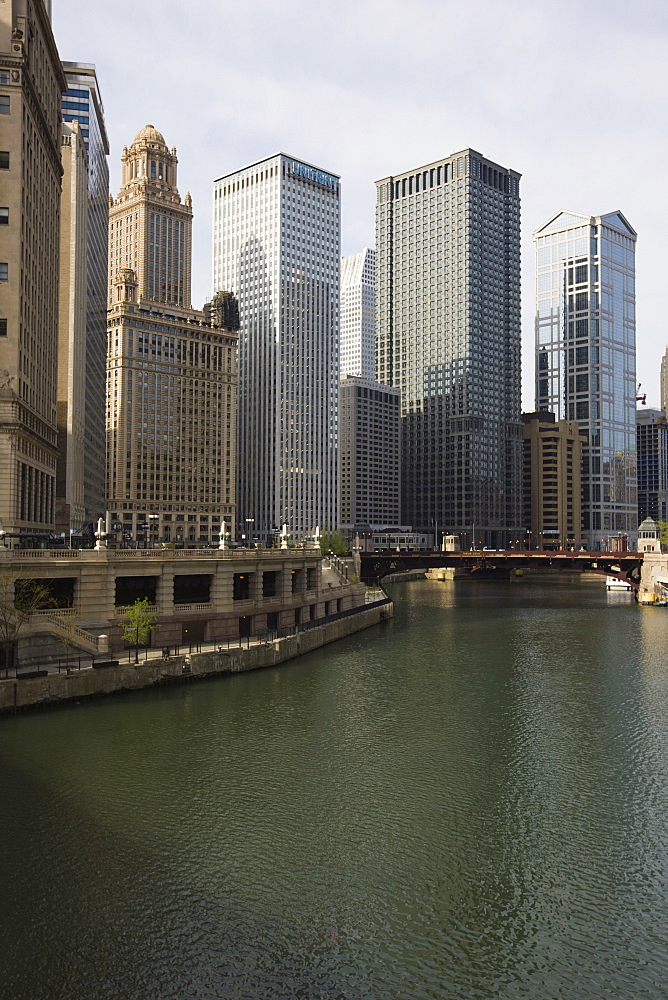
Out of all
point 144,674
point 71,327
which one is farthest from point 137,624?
point 71,327

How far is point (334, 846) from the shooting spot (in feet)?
122

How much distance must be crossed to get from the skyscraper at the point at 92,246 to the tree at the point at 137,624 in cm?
9659

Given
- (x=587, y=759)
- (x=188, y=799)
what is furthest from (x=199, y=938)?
(x=587, y=759)

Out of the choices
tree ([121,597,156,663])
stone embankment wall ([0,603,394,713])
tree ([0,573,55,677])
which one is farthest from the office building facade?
tree ([0,573,55,677])

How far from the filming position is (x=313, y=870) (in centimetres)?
3478

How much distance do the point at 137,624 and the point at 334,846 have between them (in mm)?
36671

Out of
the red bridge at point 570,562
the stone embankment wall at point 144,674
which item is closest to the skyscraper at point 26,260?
the stone embankment wall at point 144,674

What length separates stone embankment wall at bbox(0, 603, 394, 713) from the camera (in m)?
54.8

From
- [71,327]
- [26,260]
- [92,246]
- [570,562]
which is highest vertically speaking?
[92,246]

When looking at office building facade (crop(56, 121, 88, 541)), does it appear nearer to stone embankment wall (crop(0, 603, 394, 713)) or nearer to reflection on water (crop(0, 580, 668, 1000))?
stone embankment wall (crop(0, 603, 394, 713))

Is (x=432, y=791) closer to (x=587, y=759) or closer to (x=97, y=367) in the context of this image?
(x=587, y=759)

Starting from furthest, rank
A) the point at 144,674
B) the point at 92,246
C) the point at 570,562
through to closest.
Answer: the point at 570,562 < the point at 92,246 < the point at 144,674

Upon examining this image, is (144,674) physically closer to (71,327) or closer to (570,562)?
(71,327)

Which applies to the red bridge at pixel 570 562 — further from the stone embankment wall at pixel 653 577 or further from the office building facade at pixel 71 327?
the office building facade at pixel 71 327
